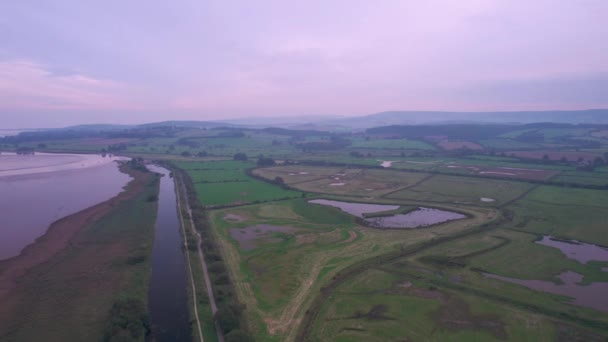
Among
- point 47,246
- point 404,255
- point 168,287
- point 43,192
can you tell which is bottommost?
point 168,287

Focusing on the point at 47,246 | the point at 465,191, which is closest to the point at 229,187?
the point at 47,246

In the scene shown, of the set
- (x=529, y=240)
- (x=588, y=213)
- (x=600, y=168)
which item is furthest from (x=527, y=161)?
(x=529, y=240)

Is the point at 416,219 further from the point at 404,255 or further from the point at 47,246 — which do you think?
the point at 47,246

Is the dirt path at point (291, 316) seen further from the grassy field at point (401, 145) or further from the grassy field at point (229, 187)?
the grassy field at point (401, 145)

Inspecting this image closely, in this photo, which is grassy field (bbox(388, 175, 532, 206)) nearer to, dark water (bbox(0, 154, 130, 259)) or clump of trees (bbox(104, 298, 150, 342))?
clump of trees (bbox(104, 298, 150, 342))

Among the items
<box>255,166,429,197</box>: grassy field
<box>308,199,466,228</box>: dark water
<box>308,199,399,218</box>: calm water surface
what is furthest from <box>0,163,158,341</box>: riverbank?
<box>255,166,429,197</box>: grassy field
